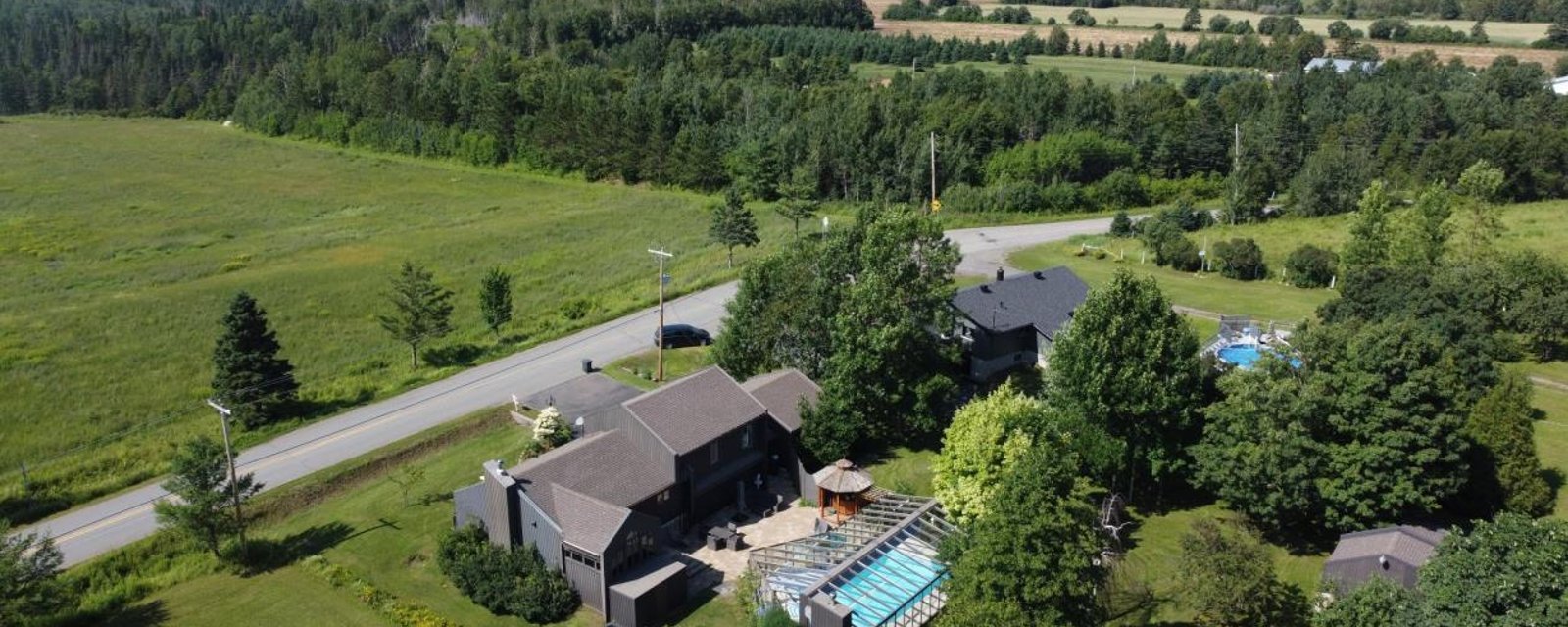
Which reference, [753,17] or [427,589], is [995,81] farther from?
[427,589]

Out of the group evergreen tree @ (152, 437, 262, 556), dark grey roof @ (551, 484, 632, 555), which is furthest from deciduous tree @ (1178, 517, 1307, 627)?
evergreen tree @ (152, 437, 262, 556)

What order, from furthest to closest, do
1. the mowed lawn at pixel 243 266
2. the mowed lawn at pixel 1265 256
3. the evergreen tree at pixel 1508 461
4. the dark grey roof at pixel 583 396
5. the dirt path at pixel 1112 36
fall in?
the dirt path at pixel 1112 36
the mowed lawn at pixel 1265 256
the mowed lawn at pixel 243 266
the dark grey roof at pixel 583 396
the evergreen tree at pixel 1508 461

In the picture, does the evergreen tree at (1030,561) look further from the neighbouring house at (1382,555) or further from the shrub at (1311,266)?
the shrub at (1311,266)

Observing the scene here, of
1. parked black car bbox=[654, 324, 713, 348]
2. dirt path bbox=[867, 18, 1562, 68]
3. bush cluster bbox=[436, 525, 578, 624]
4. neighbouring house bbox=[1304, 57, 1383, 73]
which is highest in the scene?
dirt path bbox=[867, 18, 1562, 68]

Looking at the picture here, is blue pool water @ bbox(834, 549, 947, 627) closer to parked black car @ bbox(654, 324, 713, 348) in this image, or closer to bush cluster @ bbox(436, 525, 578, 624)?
bush cluster @ bbox(436, 525, 578, 624)

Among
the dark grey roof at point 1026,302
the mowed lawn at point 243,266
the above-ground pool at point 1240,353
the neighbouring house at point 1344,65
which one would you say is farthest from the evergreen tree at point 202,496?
the neighbouring house at point 1344,65

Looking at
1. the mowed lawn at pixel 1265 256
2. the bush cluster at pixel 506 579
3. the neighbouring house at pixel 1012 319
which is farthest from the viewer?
the mowed lawn at pixel 1265 256

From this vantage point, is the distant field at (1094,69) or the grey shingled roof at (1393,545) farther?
the distant field at (1094,69)
